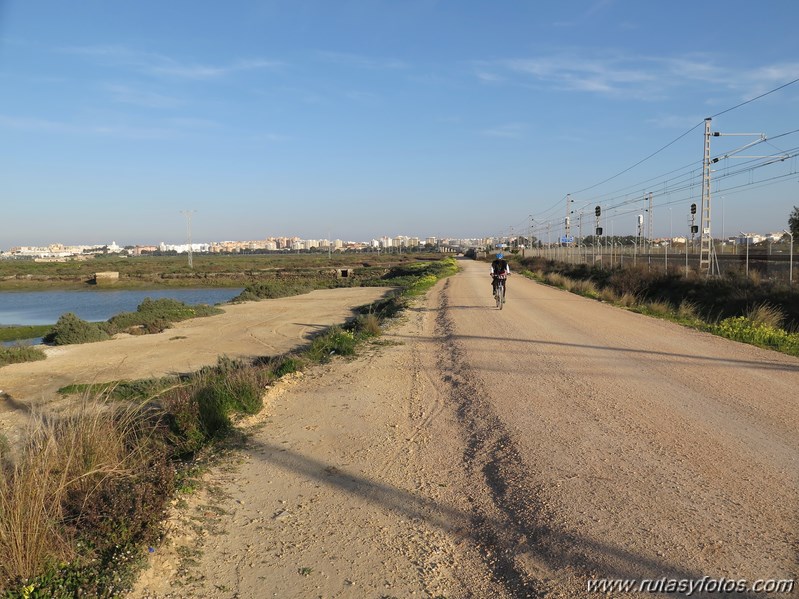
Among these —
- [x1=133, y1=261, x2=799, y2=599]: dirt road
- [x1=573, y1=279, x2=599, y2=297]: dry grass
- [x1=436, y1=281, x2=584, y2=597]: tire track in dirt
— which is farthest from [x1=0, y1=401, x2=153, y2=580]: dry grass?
[x1=573, y1=279, x2=599, y2=297]: dry grass

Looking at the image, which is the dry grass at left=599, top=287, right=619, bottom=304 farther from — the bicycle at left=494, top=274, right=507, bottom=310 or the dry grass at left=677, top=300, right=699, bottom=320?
the bicycle at left=494, top=274, right=507, bottom=310

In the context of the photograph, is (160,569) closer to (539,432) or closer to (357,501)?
(357,501)

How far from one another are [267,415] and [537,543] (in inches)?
183

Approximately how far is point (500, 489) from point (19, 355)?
21.5 m

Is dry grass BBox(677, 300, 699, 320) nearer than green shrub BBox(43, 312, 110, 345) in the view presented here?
Yes

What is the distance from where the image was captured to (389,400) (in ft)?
28.4

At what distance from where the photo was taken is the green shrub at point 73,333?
26000 millimetres

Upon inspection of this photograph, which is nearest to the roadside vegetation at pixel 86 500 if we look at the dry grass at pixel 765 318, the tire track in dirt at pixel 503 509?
the tire track in dirt at pixel 503 509

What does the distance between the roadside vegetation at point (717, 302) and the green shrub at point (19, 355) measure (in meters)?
20.9

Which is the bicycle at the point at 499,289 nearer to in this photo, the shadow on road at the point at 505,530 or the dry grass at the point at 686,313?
the dry grass at the point at 686,313

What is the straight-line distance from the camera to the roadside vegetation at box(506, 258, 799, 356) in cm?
A: 1364

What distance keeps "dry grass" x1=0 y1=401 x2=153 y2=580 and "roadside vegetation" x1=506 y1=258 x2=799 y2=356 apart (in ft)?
37.6

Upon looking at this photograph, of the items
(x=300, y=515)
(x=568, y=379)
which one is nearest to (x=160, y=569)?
(x=300, y=515)

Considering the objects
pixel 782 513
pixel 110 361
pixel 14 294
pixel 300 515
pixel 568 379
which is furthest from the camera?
pixel 14 294
